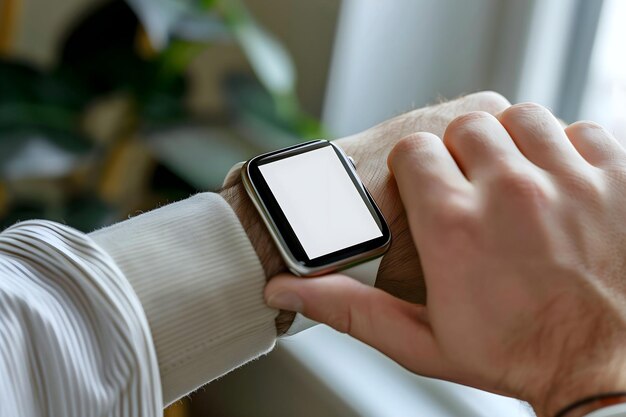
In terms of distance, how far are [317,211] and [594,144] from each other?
233 millimetres

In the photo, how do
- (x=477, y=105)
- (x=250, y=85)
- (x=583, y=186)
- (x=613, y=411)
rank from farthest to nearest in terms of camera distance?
(x=250, y=85)
(x=477, y=105)
(x=583, y=186)
(x=613, y=411)

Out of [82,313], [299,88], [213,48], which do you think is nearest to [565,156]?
[82,313]

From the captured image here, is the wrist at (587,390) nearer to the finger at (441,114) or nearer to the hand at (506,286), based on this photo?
the hand at (506,286)

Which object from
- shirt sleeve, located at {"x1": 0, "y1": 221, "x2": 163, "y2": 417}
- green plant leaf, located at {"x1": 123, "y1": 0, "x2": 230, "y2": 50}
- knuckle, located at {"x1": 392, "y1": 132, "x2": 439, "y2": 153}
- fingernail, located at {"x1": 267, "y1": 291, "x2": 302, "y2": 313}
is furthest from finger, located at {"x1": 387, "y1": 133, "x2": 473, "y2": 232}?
green plant leaf, located at {"x1": 123, "y1": 0, "x2": 230, "y2": 50}

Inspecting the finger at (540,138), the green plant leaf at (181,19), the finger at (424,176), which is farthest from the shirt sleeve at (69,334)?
the green plant leaf at (181,19)

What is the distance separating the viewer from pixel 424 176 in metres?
0.66

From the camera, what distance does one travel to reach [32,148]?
3.93 ft

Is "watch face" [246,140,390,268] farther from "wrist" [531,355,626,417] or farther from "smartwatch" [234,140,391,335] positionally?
"wrist" [531,355,626,417]

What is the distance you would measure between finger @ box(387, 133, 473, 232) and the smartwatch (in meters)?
0.04

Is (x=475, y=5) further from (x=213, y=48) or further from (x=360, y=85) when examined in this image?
(x=213, y=48)

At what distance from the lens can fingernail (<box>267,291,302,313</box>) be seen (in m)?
0.65

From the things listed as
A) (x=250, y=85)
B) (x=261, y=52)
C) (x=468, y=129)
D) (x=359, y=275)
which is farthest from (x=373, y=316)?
(x=250, y=85)

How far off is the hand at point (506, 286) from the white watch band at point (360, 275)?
0.12 ft

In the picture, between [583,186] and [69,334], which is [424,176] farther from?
[69,334]
